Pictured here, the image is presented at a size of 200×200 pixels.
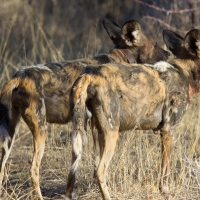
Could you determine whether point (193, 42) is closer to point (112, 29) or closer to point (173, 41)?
point (173, 41)

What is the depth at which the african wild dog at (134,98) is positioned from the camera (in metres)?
4.26

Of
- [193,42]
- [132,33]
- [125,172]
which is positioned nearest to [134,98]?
[125,172]

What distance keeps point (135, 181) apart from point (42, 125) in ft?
2.89

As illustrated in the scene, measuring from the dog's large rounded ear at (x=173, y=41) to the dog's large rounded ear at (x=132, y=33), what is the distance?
31 cm

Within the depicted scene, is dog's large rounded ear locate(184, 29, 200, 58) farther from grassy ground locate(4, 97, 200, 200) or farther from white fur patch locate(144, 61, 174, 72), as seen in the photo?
grassy ground locate(4, 97, 200, 200)

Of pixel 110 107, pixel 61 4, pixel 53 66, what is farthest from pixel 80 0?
pixel 110 107

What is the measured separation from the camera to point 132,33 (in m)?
5.93

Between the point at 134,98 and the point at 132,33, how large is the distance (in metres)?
1.50

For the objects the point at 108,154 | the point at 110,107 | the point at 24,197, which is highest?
the point at 110,107

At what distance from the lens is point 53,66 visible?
5.25 meters

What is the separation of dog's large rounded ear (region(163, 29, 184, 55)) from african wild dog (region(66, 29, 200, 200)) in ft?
0.09

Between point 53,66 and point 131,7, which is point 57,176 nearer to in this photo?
point 53,66

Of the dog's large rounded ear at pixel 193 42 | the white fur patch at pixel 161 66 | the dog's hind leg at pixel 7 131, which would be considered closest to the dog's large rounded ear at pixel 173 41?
the dog's large rounded ear at pixel 193 42

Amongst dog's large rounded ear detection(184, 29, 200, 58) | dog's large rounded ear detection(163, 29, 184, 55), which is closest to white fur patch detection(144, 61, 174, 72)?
dog's large rounded ear detection(184, 29, 200, 58)
